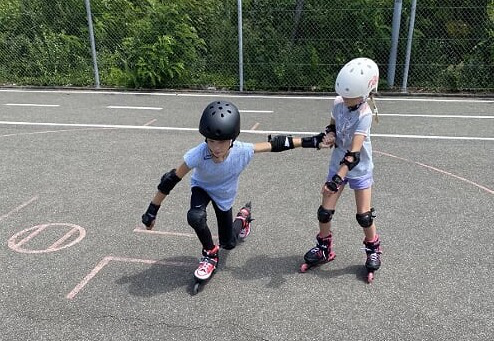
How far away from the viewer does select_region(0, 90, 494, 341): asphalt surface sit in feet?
9.85

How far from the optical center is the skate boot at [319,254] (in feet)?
11.9

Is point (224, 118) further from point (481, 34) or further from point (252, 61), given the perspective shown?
point (481, 34)

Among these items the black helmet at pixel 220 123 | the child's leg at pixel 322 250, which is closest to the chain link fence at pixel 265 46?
the child's leg at pixel 322 250

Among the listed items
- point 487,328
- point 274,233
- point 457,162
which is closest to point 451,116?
point 457,162

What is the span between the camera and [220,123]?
2990 millimetres

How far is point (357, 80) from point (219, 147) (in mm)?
1068

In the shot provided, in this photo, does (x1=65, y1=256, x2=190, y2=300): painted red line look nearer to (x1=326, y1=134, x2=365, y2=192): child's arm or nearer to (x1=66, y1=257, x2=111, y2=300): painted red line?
(x1=66, y1=257, x2=111, y2=300): painted red line

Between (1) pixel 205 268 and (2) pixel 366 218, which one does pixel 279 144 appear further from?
(1) pixel 205 268

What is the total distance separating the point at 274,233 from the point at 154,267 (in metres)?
1.20

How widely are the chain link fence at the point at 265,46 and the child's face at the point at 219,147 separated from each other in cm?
920

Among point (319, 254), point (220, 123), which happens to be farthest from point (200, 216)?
point (319, 254)

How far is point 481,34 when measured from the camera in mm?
11531

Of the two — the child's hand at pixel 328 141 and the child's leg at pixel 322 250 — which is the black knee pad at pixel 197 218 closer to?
the child's leg at pixel 322 250

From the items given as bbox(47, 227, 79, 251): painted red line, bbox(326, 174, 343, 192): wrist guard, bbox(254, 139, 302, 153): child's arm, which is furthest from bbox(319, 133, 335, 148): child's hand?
bbox(47, 227, 79, 251): painted red line
